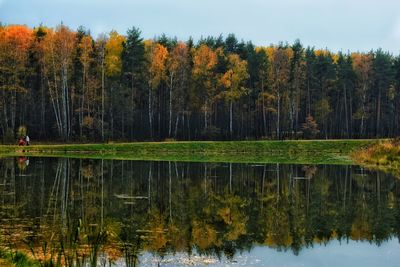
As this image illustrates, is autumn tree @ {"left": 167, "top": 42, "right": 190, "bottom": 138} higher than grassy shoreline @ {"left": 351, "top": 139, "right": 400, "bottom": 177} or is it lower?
higher

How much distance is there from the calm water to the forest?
37259mm

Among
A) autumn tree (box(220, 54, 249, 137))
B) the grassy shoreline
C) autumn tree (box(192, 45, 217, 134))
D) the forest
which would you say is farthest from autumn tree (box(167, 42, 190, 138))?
the grassy shoreline

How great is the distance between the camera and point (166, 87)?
8175 cm

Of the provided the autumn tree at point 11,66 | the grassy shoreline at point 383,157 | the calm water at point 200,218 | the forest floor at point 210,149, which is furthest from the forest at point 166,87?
the calm water at point 200,218

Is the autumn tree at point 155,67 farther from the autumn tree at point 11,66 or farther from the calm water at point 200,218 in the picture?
the calm water at point 200,218

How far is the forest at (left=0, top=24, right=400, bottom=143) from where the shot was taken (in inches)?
2677

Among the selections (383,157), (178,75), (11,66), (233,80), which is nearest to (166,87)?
(178,75)

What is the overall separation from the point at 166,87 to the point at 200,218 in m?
64.7

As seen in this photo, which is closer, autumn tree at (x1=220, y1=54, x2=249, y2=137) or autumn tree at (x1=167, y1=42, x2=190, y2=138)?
autumn tree at (x1=167, y1=42, x2=190, y2=138)

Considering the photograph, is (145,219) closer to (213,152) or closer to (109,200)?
(109,200)

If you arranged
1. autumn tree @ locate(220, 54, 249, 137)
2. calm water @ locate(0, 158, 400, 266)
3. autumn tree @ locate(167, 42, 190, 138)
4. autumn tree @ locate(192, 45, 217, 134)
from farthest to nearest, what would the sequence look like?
1. autumn tree @ locate(192, 45, 217, 134)
2. autumn tree @ locate(220, 54, 249, 137)
3. autumn tree @ locate(167, 42, 190, 138)
4. calm water @ locate(0, 158, 400, 266)

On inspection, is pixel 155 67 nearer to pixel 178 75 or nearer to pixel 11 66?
pixel 178 75

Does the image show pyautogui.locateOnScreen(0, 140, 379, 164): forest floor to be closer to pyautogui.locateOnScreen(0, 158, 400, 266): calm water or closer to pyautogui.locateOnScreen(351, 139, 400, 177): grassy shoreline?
pyautogui.locateOnScreen(351, 139, 400, 177): grassy shoreline

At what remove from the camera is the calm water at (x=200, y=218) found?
42.0 ft
